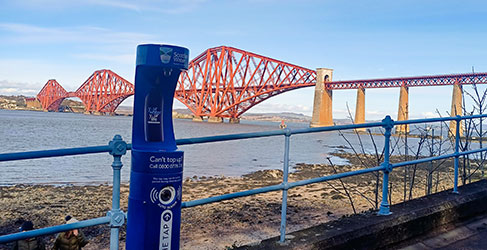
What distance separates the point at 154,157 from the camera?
208 cm

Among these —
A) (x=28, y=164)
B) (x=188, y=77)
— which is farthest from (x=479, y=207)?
(x=188, y=77)

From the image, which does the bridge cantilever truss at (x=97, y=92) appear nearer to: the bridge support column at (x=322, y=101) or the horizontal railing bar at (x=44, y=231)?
the bridge support column at (x=322, y=101)

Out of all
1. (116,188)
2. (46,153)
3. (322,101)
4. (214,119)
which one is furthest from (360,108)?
(46,153)

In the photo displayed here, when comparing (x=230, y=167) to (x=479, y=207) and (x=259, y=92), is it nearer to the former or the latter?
(x=479, y=207)

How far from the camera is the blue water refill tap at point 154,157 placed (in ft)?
6.88

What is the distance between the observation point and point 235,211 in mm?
11297

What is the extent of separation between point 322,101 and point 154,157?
3317 inches

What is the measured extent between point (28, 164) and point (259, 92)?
63.1m

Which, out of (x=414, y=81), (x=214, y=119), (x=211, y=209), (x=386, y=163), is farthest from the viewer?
(x=214, y=119)

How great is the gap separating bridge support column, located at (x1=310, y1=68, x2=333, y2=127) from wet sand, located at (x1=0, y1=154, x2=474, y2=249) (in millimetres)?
67549

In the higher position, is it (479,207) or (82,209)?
(479,207)

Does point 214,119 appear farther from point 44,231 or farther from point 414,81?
point 44,231

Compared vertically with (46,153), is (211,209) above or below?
below

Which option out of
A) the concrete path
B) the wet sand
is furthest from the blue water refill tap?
the wet sand
